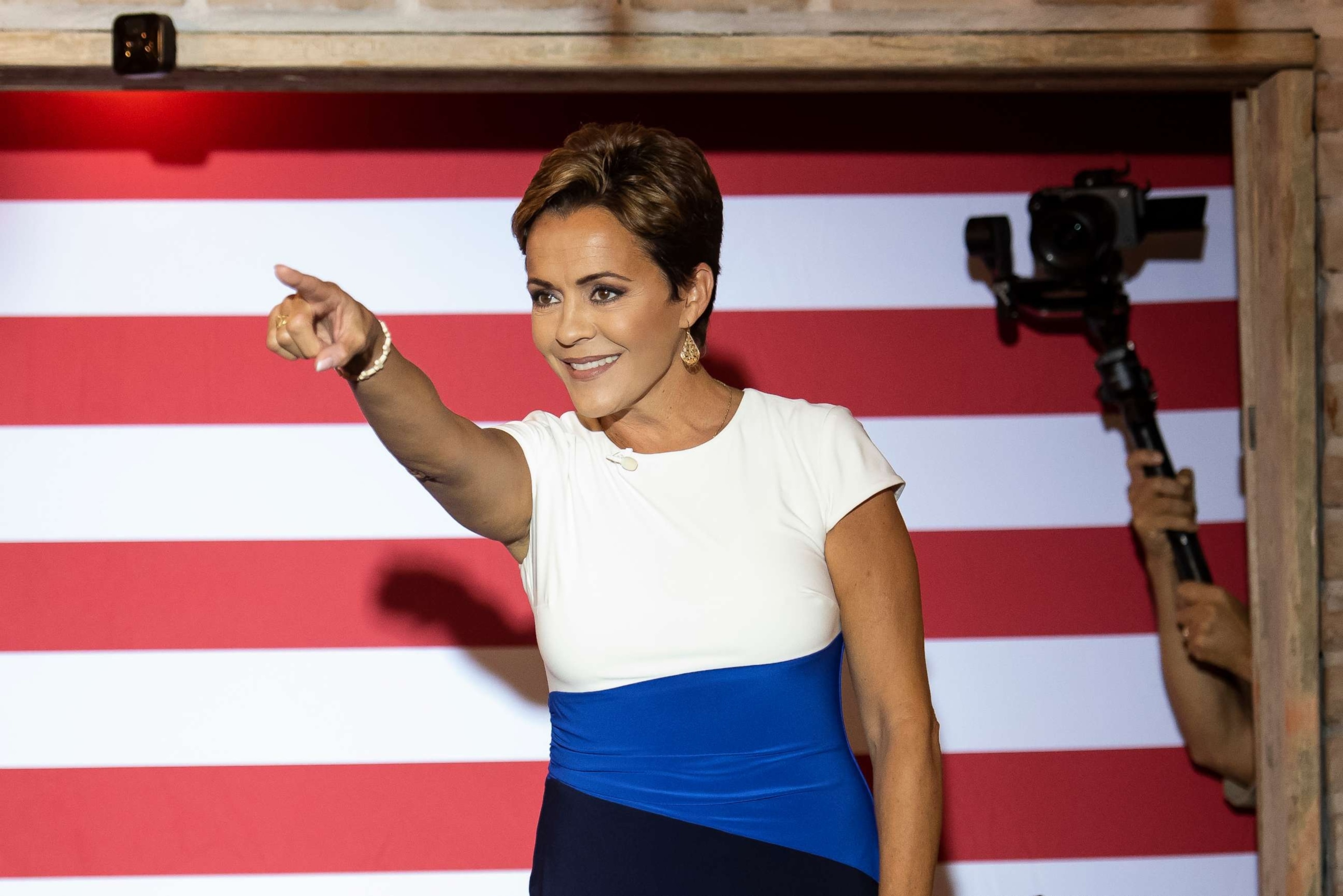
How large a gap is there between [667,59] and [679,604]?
85cm

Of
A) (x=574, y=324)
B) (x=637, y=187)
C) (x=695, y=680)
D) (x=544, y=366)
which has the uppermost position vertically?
(x=544, y=366)

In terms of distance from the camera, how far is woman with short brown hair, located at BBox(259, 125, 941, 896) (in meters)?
1.19

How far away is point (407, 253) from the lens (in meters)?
2.00

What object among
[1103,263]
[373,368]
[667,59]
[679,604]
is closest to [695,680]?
[679,604]

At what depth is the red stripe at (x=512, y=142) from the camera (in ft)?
6.49

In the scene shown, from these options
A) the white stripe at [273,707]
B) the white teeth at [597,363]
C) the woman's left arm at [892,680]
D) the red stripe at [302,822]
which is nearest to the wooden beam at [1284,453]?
the red stripe at [302,822]

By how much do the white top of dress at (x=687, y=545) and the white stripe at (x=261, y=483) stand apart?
77 cm

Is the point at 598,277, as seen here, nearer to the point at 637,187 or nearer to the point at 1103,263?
the point at 637,187

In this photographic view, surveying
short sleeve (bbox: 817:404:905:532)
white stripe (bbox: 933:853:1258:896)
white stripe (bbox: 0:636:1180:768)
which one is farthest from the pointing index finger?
white stripe (bbox: 933:853:1258:896)

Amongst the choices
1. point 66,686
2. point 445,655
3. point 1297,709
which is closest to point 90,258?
point 66,686

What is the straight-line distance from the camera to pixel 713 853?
1.18 meters

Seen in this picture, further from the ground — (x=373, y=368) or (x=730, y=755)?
(x=373, y=368)

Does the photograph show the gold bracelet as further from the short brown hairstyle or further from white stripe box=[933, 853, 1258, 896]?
white stripe box=[933, 853, 1258, 896]

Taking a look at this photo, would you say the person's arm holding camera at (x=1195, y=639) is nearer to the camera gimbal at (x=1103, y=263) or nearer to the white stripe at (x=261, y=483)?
the camera gimbal at (x=1103, y=263)
